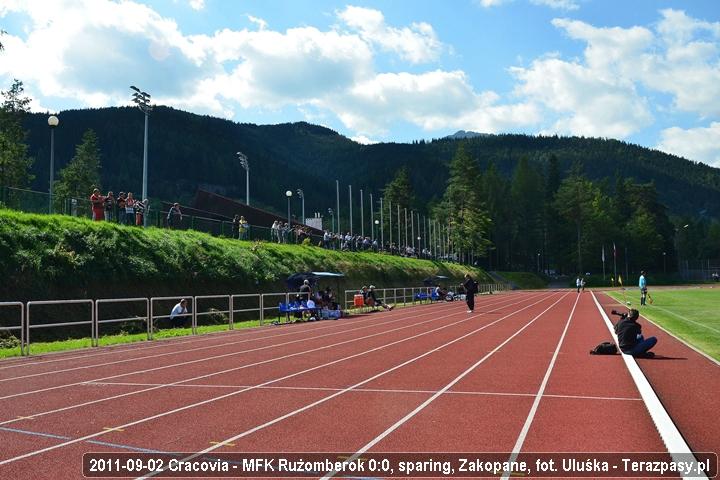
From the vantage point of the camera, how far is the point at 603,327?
19641 mm

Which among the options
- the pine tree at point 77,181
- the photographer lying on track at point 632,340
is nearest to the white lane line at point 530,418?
the photographer lying on track at point 632,340

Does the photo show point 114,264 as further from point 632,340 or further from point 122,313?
point 632,340

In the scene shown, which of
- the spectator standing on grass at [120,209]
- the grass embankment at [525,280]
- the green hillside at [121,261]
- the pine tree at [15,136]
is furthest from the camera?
the grass embankment at [525,280]

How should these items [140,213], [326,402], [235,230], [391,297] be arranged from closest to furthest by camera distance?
[326,402]
[140,213]
[235,230]
[391,297]

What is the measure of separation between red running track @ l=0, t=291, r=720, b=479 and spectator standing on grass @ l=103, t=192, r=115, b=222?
1334 centimetres

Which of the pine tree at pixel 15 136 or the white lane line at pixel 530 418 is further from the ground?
the pine tree at pixel 15 136

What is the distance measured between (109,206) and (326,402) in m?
21.8

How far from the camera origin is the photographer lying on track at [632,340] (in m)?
12.4

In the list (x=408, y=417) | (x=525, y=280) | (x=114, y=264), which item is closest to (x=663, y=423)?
(x=408, y=417)

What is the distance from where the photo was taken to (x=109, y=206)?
88.9ft

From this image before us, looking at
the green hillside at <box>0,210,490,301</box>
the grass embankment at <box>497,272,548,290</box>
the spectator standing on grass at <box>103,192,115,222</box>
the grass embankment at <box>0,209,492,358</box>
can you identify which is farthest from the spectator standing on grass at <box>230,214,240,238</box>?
the grass embankment at <box>497,272,548,290</box>

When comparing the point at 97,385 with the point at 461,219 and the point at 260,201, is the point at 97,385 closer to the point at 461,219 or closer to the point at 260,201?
the point at 461,219
